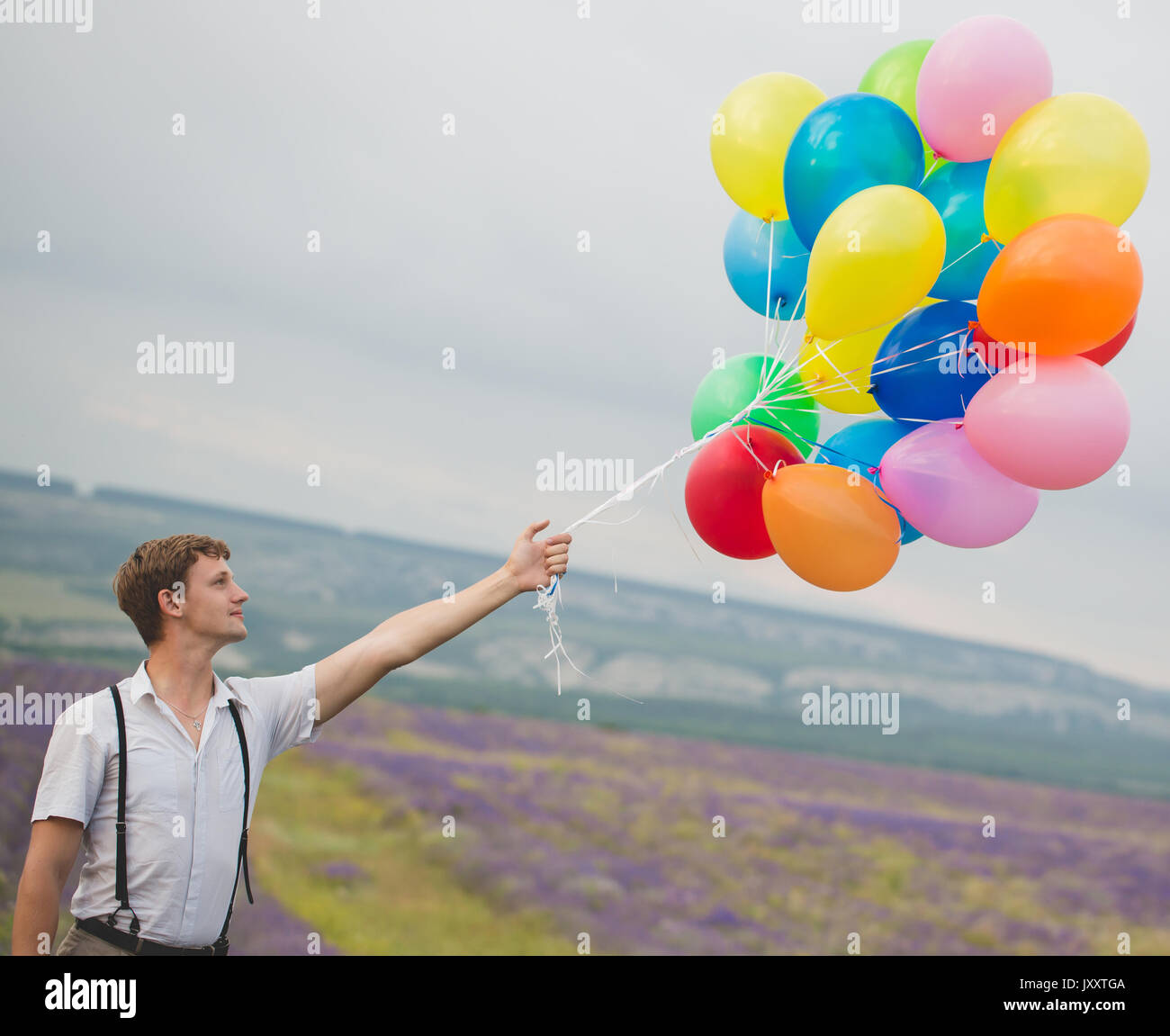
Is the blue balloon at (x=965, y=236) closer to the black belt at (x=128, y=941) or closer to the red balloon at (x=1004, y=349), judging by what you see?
the red balloon at (x=1004, y=349)

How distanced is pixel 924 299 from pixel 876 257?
0.29m

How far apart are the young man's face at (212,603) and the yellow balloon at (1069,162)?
1.70 m

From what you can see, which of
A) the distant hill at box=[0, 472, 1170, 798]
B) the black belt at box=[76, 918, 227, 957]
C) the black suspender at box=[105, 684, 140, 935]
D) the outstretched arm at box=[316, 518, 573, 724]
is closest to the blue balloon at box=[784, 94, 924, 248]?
the outstretched arm at box=[316, 518, 573, 724]

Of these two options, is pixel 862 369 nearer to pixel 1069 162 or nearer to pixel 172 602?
pixel 1069 162

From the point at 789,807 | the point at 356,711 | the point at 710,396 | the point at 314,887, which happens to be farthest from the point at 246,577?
the point at 710,396

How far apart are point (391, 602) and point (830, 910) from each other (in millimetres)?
4971

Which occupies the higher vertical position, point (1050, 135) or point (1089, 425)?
point (1050, 135)

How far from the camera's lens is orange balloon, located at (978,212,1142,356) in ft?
5.76

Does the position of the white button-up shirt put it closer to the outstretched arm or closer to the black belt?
the black belt

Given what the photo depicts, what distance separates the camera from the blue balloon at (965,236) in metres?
2.10

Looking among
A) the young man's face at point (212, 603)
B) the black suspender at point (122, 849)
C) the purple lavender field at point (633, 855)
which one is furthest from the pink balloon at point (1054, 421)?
the purple lavender field at point (633, 855)

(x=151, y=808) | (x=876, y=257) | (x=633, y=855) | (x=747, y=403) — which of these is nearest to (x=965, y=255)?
(x=876, y=257)
